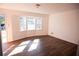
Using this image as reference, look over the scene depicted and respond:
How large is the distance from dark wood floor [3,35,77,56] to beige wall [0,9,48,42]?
0.21 feet

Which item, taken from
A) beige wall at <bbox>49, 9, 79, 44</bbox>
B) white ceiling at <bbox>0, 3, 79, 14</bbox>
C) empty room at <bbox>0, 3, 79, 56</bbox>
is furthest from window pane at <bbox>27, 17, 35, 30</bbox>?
beige wall at <bbox>49, 9, 79, 44</bbox>

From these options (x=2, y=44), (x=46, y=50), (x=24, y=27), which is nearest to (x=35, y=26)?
(x=24, y=27)

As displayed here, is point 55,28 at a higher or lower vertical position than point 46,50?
higher

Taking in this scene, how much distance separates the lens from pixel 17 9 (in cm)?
99

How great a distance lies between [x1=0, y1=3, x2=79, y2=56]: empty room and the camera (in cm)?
99

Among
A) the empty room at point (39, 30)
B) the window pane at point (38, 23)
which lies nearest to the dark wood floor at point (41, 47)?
the empty room at point (39, 30)

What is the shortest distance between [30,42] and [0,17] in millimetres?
484

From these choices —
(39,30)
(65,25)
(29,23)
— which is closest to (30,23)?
(29,23)

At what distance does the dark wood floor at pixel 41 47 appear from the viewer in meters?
1.04

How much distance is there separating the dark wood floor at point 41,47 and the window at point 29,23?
5.6 inches

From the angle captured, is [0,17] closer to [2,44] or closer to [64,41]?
[2,44]

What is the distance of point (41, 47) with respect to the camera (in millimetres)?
1115

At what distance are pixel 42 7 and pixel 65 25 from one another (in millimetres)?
376

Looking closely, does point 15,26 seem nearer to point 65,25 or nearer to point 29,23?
point 29,23
